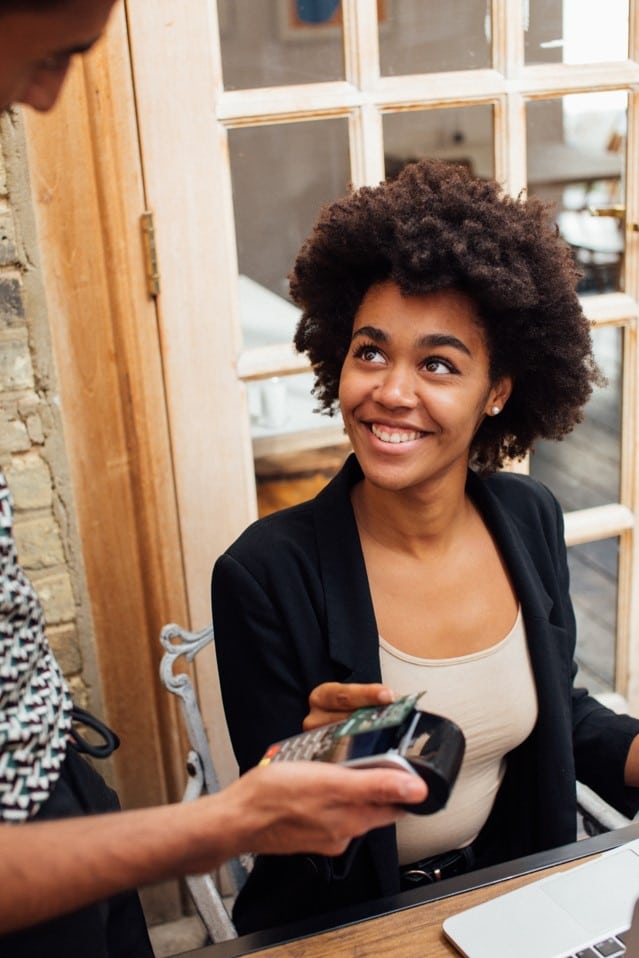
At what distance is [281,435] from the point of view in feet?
6.62

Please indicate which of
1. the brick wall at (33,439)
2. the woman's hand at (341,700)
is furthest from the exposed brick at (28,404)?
the woman's hand at (341,700)

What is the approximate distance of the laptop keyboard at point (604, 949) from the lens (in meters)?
1.01

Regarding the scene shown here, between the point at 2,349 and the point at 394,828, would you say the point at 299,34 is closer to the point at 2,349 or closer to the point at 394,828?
the point at 2,349

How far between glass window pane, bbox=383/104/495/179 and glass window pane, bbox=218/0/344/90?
17 cm

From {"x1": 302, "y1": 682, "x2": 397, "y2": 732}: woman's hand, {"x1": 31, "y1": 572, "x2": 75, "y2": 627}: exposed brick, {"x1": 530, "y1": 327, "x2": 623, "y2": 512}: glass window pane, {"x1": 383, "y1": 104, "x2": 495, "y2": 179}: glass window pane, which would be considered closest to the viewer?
{"x1": 302, "y1": 682, "x2": 397, "y2": 732}: woman's hand

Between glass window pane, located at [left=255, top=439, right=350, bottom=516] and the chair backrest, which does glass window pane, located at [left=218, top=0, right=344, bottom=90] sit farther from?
the chair backrest

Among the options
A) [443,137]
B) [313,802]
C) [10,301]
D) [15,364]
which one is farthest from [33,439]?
[313,802]

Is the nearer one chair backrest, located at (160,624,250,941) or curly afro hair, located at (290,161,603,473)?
curly afro hair, located at (290,161,603,473)

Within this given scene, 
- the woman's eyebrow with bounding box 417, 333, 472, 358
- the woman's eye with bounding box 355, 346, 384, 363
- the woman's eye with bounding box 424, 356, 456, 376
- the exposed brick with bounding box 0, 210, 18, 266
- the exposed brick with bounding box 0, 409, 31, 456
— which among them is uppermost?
the exposed brick with bounding box 0, 210, 18, 266

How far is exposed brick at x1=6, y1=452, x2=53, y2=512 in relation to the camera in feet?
5.79

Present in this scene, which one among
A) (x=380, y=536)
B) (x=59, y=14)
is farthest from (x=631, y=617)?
(x=59, y=14)

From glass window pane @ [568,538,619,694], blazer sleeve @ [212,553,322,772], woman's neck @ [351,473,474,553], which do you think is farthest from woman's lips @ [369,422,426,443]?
glass window pane @ [568,538,619,694]

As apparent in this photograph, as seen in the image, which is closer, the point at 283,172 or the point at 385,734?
the point at 385,734

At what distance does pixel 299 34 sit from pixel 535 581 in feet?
3.47
